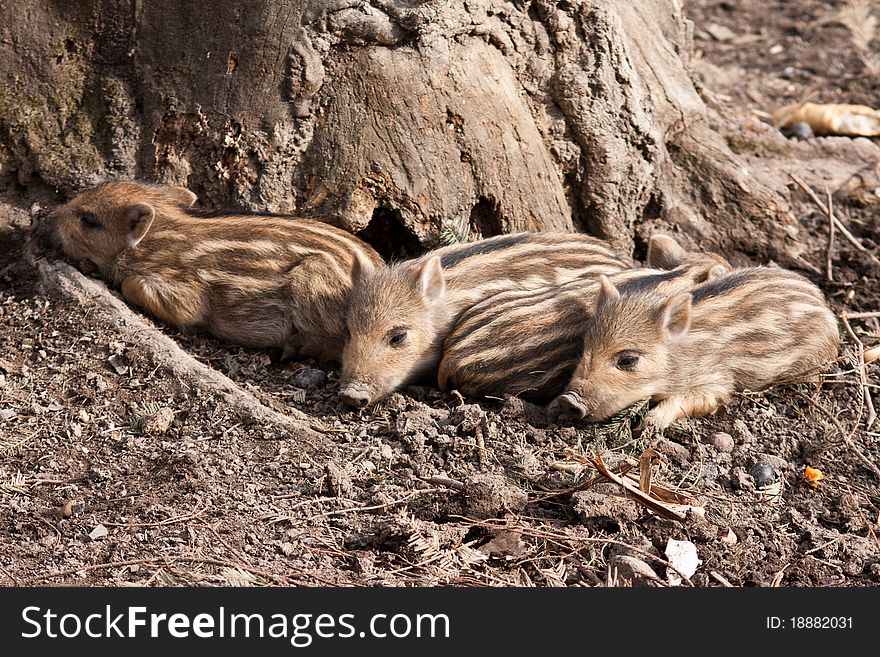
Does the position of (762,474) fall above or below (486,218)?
below

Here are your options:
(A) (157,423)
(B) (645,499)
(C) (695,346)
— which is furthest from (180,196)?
(B) (645,499)

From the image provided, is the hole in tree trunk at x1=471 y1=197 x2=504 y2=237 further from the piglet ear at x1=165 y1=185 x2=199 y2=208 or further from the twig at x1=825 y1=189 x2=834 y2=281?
the twig at x1=825 y1=189 x2=834 y2=281

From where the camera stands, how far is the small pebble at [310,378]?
4.89m

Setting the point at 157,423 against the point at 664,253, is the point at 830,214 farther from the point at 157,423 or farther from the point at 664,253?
the point at 157,423

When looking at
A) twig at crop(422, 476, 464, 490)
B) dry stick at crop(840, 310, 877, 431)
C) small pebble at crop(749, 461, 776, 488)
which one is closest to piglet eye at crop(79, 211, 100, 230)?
twig at crop(422, 476, 464, 490)

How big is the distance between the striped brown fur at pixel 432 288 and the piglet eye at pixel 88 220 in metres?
1.38

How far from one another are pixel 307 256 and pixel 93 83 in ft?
4.74

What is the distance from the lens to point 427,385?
16.6ft

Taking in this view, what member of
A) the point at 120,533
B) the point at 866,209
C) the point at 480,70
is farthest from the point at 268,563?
the point at 866,209

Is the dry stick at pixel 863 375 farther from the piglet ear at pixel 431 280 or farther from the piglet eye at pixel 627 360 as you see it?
the piglet ear at pixel 431 280

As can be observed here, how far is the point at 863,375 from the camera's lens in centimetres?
502

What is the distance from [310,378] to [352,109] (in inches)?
51.7

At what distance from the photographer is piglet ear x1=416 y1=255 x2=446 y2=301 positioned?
495cm

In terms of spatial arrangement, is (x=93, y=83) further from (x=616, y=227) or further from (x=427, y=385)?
(x=616, y=227)
